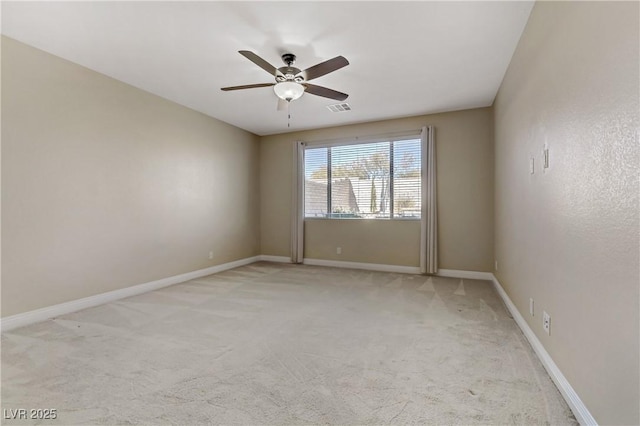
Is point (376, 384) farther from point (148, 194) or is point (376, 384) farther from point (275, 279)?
point (148, 194)

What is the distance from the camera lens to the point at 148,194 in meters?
3.96

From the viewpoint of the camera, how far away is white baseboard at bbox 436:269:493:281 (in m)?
4.50

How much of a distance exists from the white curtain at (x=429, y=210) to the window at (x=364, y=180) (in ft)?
0.56

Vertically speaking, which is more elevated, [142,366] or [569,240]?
[569,240]

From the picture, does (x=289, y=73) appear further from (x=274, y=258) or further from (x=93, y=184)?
Answer: (x=274, y=258)

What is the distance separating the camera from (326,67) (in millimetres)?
2590

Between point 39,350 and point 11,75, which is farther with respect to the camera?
point 11,75

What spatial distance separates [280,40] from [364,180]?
3090 millimetres

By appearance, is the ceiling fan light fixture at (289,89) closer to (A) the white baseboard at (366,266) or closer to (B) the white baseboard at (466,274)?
(A) the white baseboard at (366,266)

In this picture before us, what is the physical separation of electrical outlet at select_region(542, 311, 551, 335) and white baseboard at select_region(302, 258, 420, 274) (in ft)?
9.36

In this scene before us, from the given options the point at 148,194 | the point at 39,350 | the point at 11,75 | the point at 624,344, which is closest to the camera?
the point at 624,344

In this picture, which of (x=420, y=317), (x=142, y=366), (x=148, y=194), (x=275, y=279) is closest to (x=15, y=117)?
(x=148, y=194)

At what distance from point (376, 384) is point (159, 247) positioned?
3.53 meters

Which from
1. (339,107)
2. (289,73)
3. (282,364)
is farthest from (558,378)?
(339,107)
